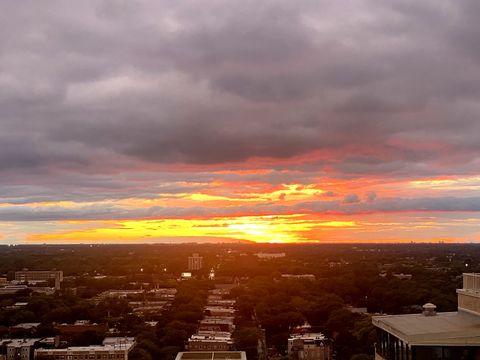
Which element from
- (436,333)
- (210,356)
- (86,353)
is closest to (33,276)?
(86,353)

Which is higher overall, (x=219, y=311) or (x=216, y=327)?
(x=219, y=311)

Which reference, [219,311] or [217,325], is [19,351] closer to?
[217,325]

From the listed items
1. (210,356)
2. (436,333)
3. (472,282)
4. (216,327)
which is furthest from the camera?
(216,327)

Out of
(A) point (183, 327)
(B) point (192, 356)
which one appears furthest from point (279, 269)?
(B) point (192, 356)

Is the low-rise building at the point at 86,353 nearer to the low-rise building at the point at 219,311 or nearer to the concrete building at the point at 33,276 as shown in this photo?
the low-rise building at the point at 219,311

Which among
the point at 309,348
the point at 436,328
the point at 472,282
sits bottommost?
the point at 309,348

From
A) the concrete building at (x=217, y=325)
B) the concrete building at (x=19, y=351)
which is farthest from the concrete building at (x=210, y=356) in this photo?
the concrete building at (x=217, y=325)

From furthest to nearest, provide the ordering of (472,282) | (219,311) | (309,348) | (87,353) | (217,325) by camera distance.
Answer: (219,311)
(217,325)
(309,348)
(87,353)
(472,282)
